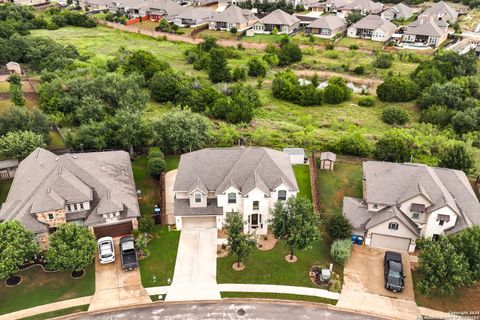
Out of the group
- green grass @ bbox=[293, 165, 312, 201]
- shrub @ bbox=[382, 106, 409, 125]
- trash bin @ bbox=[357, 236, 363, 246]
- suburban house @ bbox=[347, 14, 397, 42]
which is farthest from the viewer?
suburban house @ bbox=[347, 14, 397, 42]

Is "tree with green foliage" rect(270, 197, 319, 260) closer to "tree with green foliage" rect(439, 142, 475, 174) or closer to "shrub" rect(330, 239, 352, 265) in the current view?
"shrub" rect(330, 239, 352, 265)

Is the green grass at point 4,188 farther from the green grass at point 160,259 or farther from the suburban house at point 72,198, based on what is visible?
the green grass at point 160,259

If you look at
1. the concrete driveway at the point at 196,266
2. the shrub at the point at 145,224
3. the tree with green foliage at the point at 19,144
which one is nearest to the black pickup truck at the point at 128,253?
the shrub at the point at 145,224

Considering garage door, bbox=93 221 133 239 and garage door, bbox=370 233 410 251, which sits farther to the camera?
garage door, bbox=93 221 133 239

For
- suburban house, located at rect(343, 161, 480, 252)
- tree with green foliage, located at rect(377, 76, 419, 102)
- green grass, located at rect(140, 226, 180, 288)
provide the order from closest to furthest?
green grass, located at rect(140, 226, 180, 288) < suburban house, located at rect(343, 161, 480, 252) < tree with green foliage, located at rect(377, 76, 419, 102)

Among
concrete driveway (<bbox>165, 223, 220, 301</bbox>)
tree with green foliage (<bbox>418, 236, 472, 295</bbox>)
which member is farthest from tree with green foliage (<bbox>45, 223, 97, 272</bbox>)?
tree with green foliage (<bbox>418, 236, 472, 295</bbox>)

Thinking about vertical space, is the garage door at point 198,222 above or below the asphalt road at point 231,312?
above

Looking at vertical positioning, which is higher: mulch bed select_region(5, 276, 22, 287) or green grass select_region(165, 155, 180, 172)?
green grass select_region(165, 155, 180, 172)
